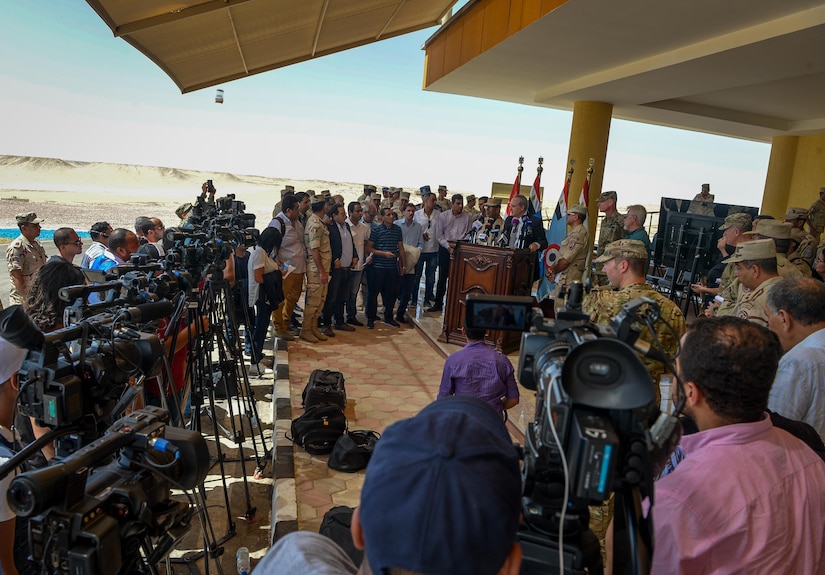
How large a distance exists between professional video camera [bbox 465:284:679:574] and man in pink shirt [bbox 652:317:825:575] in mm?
236

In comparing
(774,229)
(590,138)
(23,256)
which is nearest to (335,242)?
(23,256)

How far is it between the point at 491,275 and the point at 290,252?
247 cm

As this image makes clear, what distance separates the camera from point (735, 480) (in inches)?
52.7

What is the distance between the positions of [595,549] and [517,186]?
731cm

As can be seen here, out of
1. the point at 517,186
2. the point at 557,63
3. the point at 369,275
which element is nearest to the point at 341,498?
the point at 369,275

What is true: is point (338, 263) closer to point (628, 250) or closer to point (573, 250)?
point (573, 250)

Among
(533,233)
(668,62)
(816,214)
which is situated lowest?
(533,233)

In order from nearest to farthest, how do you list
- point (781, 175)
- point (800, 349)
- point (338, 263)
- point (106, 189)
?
point (800, 349)
point (338, 263)
point (781, 175)
point (106, 189)

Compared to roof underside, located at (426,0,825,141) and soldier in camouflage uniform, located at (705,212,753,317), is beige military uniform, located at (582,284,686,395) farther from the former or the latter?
roof underside, located at (426,0,825,141)

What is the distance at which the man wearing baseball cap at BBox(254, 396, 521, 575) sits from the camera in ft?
2.27

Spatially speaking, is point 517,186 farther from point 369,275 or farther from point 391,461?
point 391,461

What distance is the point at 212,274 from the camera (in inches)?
147

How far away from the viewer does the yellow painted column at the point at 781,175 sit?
39.9 ft

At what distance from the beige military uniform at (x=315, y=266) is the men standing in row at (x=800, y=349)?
5.08m
